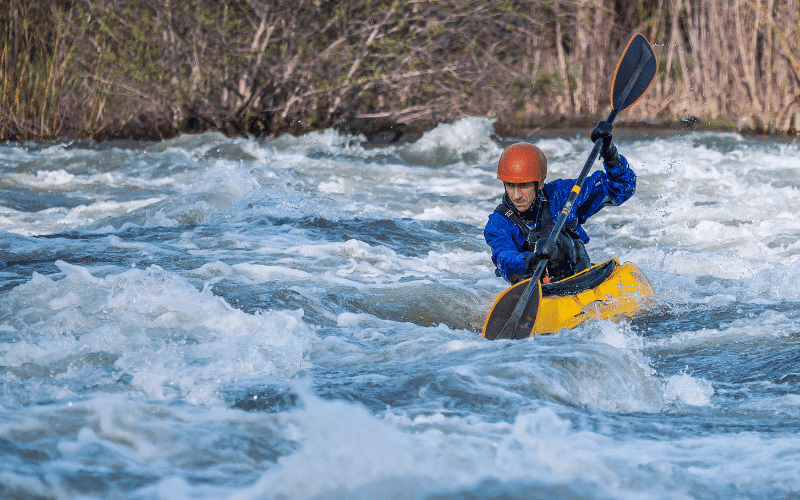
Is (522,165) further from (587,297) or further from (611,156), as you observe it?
(587,297)

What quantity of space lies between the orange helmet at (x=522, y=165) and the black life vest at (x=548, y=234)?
13 centimetres

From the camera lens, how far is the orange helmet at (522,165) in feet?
14.3

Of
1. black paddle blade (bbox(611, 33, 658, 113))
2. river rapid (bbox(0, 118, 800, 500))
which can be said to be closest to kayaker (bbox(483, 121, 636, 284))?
river rapid (bbox(0, 118, 800, 500))

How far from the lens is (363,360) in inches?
147

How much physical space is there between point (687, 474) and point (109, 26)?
11.1 m

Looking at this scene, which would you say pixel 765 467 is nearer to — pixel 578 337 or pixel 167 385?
pixel 578 337

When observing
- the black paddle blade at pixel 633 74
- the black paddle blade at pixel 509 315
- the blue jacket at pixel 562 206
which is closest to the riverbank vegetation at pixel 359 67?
the black paddle blade at pixel 633 74

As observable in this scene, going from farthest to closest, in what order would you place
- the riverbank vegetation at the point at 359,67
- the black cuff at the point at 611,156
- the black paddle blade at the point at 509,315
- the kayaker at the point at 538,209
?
the riverbank vegetation at the point at 359,67
the black cuff at the point at 611,156
the kayaker at the point at 538,209
the black paddle blade at the point at 509,315

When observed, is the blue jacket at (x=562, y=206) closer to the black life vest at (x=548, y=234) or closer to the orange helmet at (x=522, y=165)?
the black life vest at (x=548, y=234)

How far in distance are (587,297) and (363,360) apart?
1172mm

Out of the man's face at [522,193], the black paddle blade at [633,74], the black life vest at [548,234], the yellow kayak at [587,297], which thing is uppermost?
the black paddle blade at [633,74]

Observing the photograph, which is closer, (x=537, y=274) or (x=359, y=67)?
(x=537, y=274)

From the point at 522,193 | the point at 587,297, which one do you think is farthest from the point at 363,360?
the point at 522,193

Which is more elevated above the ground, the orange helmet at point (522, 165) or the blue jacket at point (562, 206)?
the orange helmet at point (522, 165)
